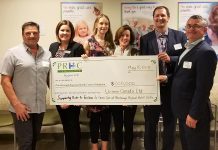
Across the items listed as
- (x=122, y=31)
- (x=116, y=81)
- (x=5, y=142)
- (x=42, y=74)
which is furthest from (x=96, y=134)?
(x=5, y=142)

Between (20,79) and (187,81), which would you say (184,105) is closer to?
(187,81)

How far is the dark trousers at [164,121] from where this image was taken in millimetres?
3273

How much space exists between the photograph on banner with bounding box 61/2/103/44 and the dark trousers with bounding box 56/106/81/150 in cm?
168

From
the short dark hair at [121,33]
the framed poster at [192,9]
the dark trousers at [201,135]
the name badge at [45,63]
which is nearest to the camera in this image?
the dark trousers at [201,135]

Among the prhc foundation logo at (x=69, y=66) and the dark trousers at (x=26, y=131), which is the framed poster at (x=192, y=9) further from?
the dark trousers at (x=26, y=131)

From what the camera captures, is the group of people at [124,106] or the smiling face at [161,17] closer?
the group of people at [124,106]

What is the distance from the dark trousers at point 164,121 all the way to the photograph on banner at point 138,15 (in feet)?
5.67

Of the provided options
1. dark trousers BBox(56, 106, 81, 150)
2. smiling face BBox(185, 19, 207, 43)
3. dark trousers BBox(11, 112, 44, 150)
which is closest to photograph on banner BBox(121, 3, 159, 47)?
dark trousers BBox(56, 106, 81, 150)

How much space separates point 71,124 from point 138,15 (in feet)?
7.37

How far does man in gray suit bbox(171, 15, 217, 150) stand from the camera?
2428mm

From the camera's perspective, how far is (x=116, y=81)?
10.7 ft

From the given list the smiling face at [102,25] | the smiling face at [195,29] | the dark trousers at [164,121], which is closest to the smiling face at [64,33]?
the smiling face at [102,25]

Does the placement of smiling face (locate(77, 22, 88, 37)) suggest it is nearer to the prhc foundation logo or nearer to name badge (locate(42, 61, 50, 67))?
the prhc foundation logo

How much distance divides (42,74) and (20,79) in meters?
0.23
